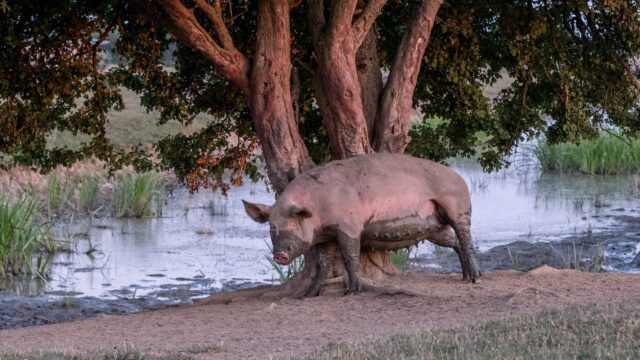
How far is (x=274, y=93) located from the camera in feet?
38.9

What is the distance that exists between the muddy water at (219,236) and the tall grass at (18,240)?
29 cm

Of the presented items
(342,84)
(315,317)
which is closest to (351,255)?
(315,317)

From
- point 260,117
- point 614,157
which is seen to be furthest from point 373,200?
point 614,157

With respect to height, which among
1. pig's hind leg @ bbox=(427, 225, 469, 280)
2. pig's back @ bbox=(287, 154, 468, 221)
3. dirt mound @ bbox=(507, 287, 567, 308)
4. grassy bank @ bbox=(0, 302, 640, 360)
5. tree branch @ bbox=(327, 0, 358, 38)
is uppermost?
tree branch @ bbox=(327, 0, 358, 38)

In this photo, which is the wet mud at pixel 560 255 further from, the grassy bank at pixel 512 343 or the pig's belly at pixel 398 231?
the grassy bank at pixel 512 343

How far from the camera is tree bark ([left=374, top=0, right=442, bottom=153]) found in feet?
40.6

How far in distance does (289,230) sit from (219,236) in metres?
8.84

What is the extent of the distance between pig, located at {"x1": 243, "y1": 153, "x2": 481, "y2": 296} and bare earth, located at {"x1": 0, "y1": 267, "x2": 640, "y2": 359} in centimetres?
46

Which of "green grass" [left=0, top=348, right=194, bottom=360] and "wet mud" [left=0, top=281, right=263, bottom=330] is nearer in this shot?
"green grass" [left=0, top=348, right=194, bottom=360]

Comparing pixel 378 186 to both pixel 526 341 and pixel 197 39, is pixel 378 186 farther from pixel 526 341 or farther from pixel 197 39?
pixel 526 341

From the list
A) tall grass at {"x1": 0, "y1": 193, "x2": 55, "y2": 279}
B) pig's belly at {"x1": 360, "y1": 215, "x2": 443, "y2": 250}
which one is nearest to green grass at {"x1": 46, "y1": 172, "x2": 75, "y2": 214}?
tall grass at {"x1": 0, "y1": 193, "x2": 55, "y2": 279}

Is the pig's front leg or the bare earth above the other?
the pig's front leg

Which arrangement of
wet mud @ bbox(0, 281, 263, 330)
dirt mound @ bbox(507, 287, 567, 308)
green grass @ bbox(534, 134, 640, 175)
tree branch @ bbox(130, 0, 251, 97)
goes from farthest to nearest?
green grass @ bbox(534, 134, 640, 175)
wet mud @ bbox(0, 281, 263, 330)
tree branch @ bbox(130, 0, 251, 97)
dirt mound @ bbox(507, 287, 567, 308)

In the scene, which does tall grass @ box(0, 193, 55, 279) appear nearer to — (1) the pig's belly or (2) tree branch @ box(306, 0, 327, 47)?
(2) tree branch @ box(306, 0, 327, 47)
